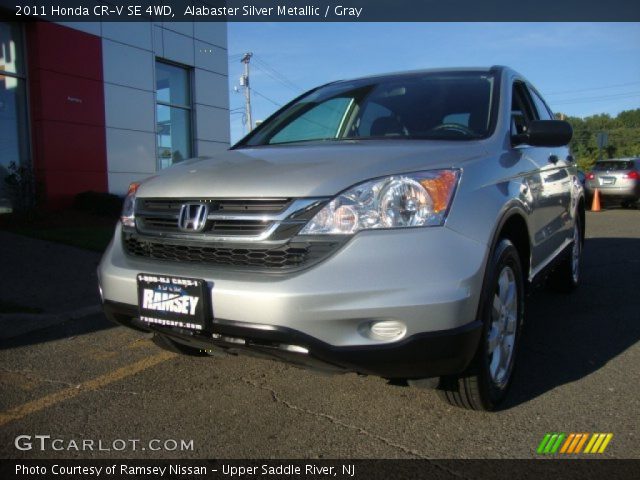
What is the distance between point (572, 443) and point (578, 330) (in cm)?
184

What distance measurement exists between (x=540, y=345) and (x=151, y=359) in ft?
8.46

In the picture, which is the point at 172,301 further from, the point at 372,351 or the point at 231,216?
the point at 372,351

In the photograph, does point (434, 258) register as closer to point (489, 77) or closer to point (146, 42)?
point (489, 77)

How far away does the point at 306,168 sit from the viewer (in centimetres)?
254

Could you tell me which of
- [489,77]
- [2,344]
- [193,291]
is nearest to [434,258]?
[193,291]

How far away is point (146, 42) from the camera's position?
11961 mm

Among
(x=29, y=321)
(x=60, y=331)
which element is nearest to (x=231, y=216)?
(x=60, y=331)

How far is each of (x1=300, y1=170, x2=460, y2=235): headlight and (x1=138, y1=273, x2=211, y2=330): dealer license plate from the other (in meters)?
0.53

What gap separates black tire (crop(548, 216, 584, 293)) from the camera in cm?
502

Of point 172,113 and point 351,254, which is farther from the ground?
point 172,113

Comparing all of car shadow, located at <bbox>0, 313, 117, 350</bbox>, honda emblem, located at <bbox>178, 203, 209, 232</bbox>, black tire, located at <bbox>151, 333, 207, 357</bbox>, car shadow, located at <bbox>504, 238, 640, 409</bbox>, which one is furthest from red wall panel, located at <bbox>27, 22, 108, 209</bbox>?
car shadow, located at <bbox>504, 238, 640, 409</bbox>

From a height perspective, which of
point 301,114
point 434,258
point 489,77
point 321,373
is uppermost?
point 489,77

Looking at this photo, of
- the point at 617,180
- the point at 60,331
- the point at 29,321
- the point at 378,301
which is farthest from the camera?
the point at 617,180

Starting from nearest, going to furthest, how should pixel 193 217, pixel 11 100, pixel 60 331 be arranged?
1. pixel 193 217
2. pixel 60 331
3. pixel 11 100
